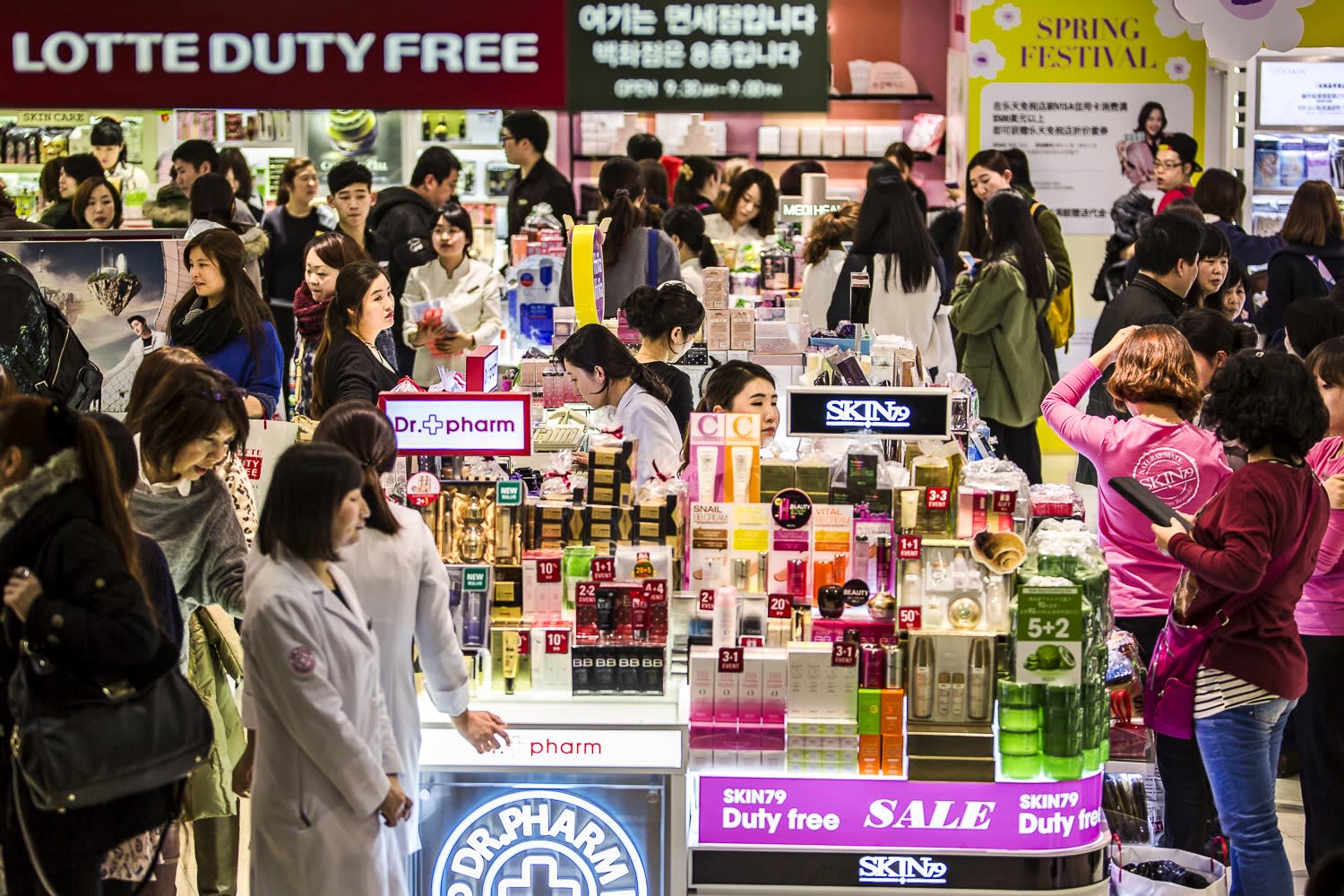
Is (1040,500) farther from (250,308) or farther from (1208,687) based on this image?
(250,308)

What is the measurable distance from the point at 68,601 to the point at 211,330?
2745 mm

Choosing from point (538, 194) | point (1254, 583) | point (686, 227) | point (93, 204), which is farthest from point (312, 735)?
point (538, 194)

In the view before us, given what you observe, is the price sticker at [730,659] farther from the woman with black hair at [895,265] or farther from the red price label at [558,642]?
the woman with black hair at [895,265]

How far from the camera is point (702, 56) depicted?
3.03 metres

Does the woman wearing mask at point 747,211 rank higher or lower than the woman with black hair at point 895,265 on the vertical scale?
higher

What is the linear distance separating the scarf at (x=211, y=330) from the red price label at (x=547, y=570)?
2.17 m

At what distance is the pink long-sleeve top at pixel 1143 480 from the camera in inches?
166

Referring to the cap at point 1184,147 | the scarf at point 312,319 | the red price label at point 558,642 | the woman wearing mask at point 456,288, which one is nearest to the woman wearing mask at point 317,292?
the scarf at point 312,319

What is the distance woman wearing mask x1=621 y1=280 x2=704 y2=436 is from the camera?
5.43 metres

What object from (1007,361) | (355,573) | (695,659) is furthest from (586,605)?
(1007,361)

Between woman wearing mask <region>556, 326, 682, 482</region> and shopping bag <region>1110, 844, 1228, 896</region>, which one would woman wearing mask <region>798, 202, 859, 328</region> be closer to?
woman wearing mask <region>556, 326, 682, 482</region>

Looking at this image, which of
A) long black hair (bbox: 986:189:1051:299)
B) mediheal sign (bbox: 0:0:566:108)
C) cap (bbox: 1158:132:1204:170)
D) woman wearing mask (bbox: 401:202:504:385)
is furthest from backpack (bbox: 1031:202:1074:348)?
mediheal sign (bbox: 0:0:566:108)

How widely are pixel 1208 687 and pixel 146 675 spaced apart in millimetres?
2283

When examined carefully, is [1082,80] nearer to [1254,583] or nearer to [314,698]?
[1254,583]
